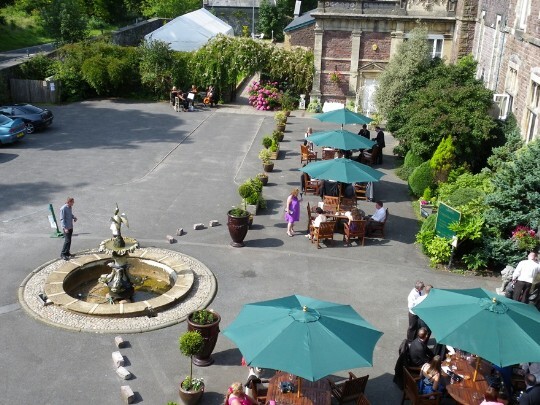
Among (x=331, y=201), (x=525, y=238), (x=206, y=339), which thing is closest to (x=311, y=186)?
(x=331, y=201)

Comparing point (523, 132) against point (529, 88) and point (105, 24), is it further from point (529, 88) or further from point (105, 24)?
point (105, 24)

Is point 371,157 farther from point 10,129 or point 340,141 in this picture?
point 10,129

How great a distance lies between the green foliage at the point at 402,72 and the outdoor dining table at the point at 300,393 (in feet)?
63.1

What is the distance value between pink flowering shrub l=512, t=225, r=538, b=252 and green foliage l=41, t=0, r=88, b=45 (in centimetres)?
3661

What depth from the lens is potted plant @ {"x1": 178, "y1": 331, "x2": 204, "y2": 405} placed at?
9695 millimetres

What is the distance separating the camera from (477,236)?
15258 millimetres

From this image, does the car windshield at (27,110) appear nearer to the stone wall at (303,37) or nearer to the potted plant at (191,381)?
the potted plant at (191,381)

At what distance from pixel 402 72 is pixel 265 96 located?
11.4 metres

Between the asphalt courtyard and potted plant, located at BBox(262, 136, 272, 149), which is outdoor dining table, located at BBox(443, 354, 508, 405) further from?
potted plant, located at BBox(262, 136, 272, 149)

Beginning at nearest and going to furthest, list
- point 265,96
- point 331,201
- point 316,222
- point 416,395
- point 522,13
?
point 416,395 → point 316,222 → point 331,201 → point 522,13 → point 265,96

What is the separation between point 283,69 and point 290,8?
39.1 m

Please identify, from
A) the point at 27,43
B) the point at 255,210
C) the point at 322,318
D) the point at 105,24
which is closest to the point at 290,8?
the point at 105,24

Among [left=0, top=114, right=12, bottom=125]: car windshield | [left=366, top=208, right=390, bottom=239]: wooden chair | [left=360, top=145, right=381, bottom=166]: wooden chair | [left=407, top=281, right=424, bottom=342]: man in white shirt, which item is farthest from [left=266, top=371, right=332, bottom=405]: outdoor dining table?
[left=0, top=114, right=12, bottom=125]: car windshield

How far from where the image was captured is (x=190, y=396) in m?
9.67
